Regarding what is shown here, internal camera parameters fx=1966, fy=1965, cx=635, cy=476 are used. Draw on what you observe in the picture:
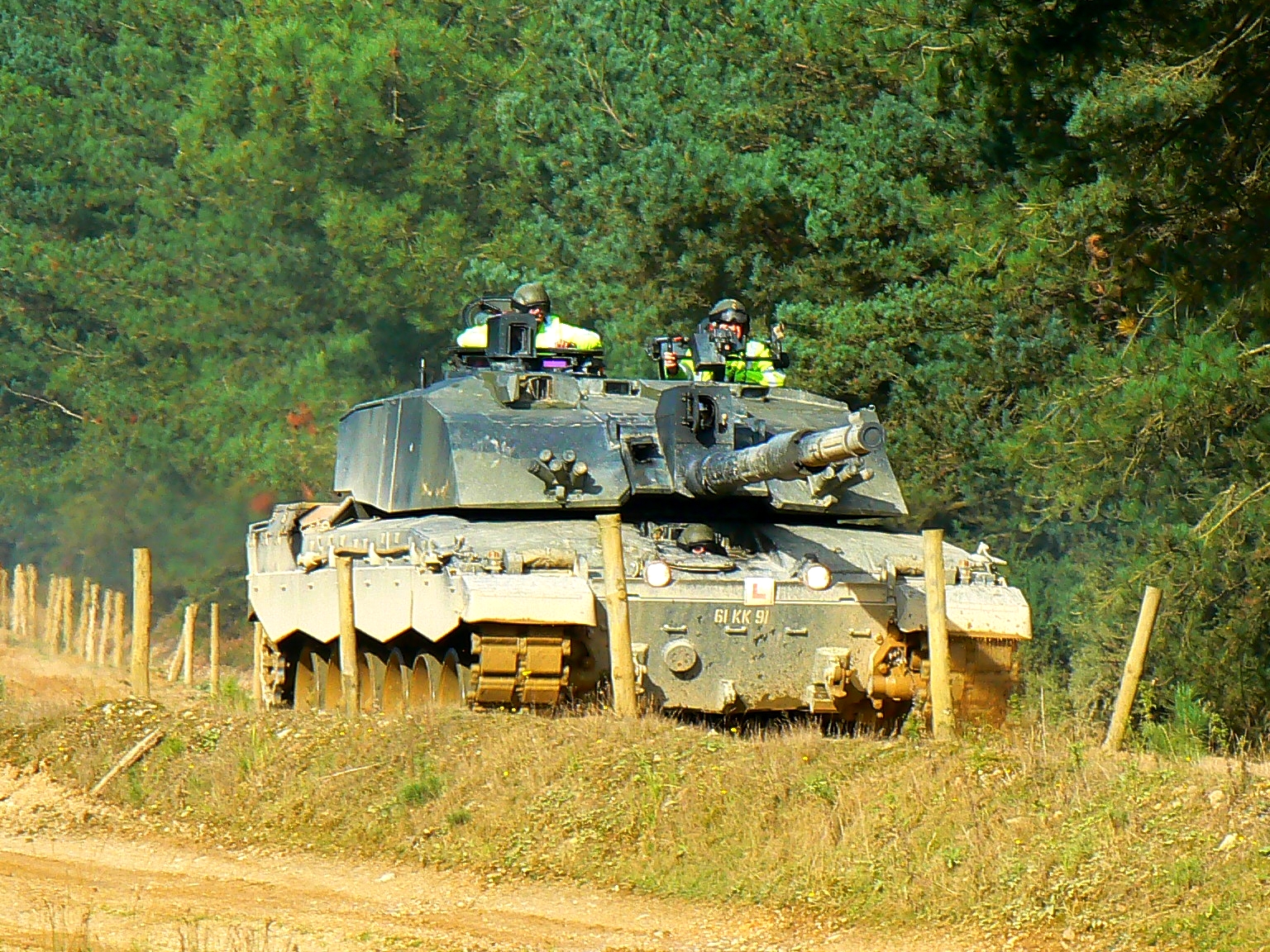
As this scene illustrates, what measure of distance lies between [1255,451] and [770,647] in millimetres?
5309

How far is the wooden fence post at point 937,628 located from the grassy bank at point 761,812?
0.42 meters

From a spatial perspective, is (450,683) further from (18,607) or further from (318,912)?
(18,607)

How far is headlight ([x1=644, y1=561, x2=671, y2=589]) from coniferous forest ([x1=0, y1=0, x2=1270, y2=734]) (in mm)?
3589

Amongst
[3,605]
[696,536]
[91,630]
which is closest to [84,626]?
[91,630]

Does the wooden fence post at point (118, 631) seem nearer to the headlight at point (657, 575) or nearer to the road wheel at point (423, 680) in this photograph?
the road wheel at point (423, 680)

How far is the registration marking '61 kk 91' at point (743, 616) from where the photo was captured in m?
13.4

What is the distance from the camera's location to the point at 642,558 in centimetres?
1356

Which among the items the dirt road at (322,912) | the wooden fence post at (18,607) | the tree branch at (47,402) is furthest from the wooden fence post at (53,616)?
the dirt road at (322,912)

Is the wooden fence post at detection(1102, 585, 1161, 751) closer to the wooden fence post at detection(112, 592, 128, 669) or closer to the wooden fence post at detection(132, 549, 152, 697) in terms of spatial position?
the wooden fence post at detection(132, 549, 152, 697)

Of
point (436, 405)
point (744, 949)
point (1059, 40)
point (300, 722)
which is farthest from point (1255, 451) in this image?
point (744, 949)

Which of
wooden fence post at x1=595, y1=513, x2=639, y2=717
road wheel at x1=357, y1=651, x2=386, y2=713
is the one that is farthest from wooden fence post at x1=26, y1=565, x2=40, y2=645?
wooden fence post at x1=595, y1=513, x2=639, y2=717

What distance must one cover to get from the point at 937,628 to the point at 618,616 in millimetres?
1951

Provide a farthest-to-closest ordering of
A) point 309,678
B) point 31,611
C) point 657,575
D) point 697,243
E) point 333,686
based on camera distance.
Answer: point 31,611 < point 697,243 < point 309,678 < point 333,686 < point 657,575

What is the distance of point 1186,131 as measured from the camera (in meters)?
12.8
